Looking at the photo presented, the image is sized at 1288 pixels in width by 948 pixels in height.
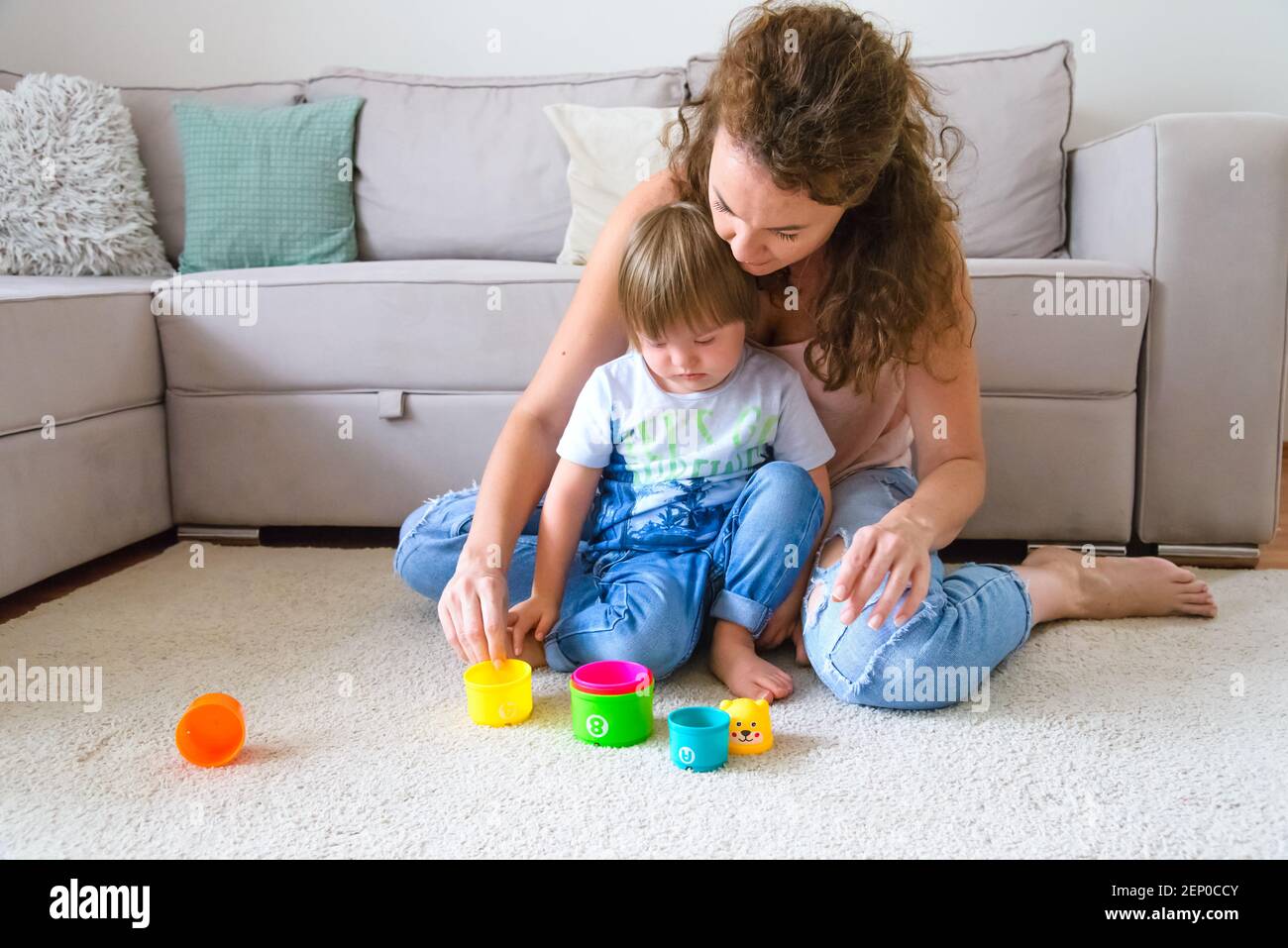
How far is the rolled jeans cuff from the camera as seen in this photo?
135 centimetres

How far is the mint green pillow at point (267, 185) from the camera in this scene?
94.5 inches

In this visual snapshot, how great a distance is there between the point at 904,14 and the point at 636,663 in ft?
6.37

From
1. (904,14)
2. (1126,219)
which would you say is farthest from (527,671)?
(904,14)

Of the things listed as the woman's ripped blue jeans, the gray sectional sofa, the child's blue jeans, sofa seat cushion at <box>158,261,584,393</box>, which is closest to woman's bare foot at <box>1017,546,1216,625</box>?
the woman's ripped blue jeans

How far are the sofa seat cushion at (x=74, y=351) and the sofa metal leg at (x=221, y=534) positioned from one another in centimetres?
24

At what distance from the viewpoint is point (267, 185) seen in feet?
7.88

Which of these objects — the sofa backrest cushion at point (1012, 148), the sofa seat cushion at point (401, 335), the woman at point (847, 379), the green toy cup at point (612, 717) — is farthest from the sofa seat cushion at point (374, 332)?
the green toy cup at point (612, 717)

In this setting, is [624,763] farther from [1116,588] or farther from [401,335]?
[401,335]

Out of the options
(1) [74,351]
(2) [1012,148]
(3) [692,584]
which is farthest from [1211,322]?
(1) [74,351]

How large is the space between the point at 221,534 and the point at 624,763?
1190mm

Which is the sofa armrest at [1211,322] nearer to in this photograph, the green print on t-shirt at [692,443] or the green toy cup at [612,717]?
the green print on t-shirt at [692,443]

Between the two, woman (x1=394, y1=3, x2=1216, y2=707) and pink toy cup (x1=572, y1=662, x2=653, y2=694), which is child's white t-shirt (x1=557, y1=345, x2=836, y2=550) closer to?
woman (x1=394, y1=3, x2=1216, y2=707)

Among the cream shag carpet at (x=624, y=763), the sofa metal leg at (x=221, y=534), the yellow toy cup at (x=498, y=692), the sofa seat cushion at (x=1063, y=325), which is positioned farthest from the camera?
the sofa metal leg at (x=221, y=534)

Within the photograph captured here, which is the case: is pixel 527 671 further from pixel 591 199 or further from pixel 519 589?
pixel 591 199
